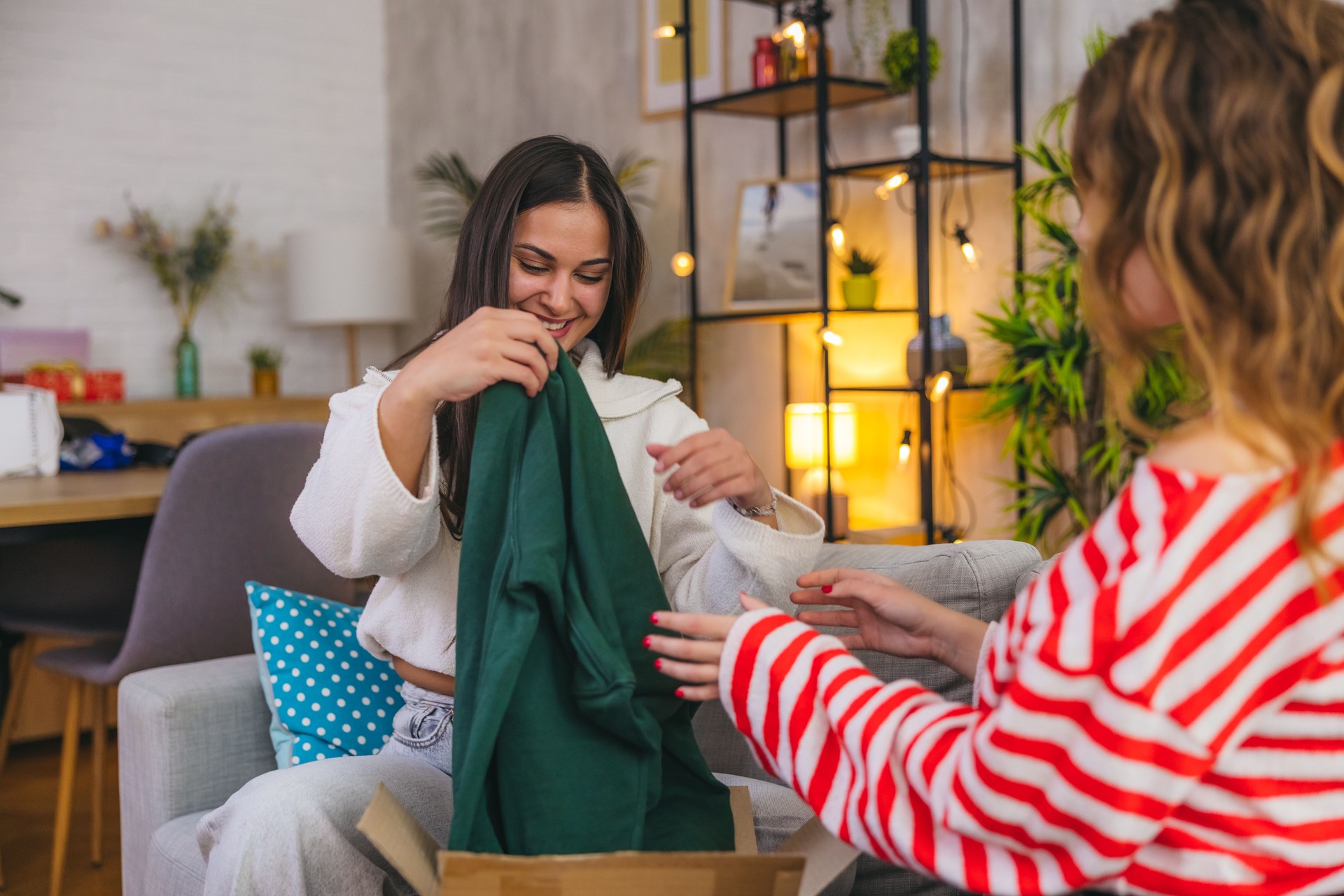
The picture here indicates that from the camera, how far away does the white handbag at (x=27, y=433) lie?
2506mm

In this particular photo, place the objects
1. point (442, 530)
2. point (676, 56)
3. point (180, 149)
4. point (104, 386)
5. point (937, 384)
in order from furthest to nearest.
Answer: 1. point (180, 149)
2. point (104, 386)
3. point (676, 56)
4. point (937, 384)
5. point (442, 530)

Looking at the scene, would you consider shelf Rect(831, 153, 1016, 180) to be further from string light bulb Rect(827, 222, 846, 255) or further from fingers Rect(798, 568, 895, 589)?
fingers Rect(798, 568, 895, 589)

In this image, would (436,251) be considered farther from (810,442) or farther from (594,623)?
(594,623)

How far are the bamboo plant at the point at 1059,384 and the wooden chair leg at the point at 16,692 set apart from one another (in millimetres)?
2411

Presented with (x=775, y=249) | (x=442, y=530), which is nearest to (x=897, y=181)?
(x=775, y=249)

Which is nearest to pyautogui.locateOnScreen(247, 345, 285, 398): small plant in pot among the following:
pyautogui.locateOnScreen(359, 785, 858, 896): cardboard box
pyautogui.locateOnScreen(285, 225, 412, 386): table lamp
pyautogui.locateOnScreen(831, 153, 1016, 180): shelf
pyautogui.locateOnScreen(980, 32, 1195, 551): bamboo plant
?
pyautogui.locateOnScreen(285, 225, 412, 386): table lamp

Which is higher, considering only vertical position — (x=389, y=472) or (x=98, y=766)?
(x=389, y=472)

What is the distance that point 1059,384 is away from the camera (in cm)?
276

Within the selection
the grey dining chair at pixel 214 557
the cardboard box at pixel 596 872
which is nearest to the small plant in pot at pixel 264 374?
the grey dining chair at pixel 214 557

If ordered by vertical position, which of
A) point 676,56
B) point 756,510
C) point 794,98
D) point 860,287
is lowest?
point 756,510

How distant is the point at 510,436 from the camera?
1071mm

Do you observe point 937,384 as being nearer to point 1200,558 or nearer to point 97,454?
point 97,454

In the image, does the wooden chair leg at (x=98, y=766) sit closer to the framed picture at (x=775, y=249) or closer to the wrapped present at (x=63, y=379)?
the wrapped present at (x=63, y=379)

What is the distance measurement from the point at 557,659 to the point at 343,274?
12.3 feet
